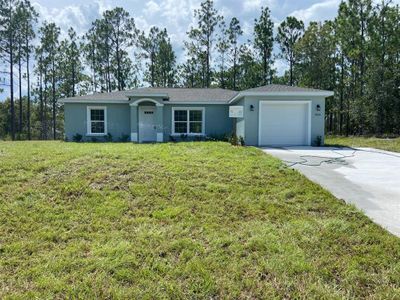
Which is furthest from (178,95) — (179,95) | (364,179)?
(364,179)

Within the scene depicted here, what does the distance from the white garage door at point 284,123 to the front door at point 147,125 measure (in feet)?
21.2

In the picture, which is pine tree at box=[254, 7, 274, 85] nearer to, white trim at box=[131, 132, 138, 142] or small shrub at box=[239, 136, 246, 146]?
white trim at box=[131, 132, 138, 142]

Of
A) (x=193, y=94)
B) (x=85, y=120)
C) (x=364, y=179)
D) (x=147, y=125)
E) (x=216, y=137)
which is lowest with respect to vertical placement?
(x=364, y=179)

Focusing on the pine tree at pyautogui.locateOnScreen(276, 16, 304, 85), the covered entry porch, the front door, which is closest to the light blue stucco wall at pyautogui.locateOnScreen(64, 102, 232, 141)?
the covered entry porch

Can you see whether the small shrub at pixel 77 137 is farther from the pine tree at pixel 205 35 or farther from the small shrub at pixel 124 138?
the pine tree at pixel 205 35

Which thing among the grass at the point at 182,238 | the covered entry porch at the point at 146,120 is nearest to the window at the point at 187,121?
the covered entry porch at the point at 146,120

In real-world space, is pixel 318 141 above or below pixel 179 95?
Answer: below

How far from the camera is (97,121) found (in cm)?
1781

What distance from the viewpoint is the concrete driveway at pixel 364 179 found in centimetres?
510

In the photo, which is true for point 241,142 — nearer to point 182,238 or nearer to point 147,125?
point 147,125

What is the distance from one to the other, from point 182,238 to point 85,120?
49.2ft

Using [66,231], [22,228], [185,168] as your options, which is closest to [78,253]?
[66,231]

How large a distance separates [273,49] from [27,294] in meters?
32.3

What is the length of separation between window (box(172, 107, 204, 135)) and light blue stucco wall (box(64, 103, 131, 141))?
2697 millimetres
